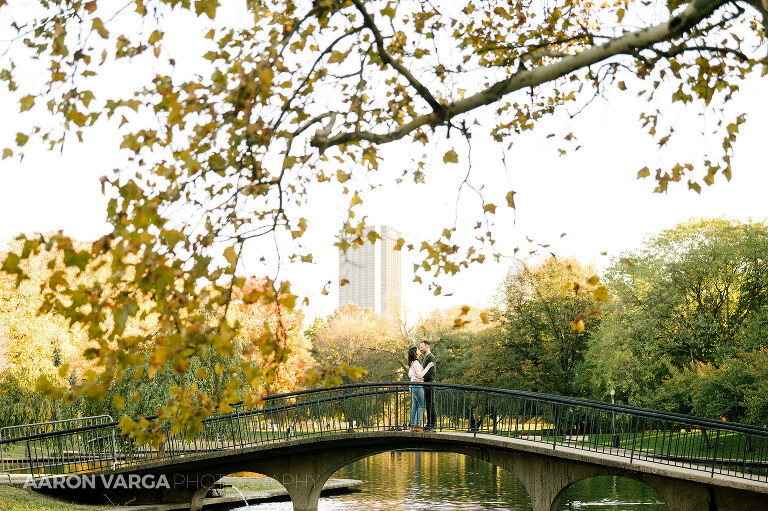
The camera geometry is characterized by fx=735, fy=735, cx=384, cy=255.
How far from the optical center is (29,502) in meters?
15.1

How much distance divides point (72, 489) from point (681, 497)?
44.5 ft

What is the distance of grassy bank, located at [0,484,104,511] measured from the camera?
14.1 m

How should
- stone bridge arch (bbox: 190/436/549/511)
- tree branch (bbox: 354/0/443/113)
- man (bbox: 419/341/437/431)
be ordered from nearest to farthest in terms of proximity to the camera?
tree branch (bbox: 354/0/443/113), man (bbox: 419/341/437/431), stone bridge arch (bbox: 190/436/549/511)

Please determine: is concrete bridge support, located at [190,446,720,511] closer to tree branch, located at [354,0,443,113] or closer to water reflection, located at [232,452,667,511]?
Result: water reflection, located at [232,452,667,511]

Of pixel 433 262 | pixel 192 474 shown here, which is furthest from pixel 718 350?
pixel 433 262

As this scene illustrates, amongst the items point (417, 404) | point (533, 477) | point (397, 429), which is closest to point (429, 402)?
point (417, 404)

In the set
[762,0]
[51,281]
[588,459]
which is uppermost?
[762,0]

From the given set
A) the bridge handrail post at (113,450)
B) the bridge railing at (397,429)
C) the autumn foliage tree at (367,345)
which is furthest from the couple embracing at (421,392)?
the autumn foliage tree at (367,345)

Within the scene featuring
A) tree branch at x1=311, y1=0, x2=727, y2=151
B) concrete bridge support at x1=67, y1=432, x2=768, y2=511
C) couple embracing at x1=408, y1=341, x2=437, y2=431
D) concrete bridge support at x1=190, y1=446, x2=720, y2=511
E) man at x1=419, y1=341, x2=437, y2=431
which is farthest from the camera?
man at x1=419, y1=341, x2=437, y2=431

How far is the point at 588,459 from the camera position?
1416 centimetres

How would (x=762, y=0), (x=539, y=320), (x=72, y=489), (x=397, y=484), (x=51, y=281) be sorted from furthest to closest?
(x=539, y=320)
(x=397, y=484)
(x=72, y=489)
(x=762, y=0)
(x=51, y=281)

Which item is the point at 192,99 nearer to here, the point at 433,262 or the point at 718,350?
the point at 433,262

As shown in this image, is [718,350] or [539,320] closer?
[718,350]

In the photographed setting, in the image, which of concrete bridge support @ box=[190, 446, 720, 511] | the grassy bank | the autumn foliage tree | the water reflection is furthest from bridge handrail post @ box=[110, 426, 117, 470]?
the autumn foliage tree
